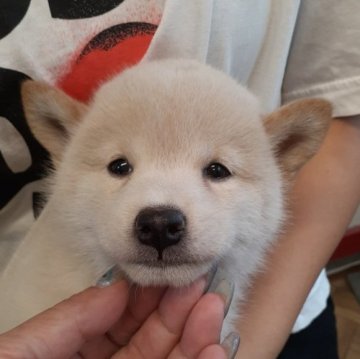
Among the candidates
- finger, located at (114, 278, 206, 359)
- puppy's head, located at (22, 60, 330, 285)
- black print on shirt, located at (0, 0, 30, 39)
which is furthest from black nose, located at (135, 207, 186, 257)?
black print on shirt, located at (0, 0, 30, 39)

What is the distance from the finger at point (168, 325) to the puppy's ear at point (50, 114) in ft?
1.12

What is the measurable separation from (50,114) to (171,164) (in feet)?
0.88

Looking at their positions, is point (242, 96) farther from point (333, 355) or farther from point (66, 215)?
point (333, 355)

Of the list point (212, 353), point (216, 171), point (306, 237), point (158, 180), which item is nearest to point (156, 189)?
point (158, 180)

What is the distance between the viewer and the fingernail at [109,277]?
76 cm

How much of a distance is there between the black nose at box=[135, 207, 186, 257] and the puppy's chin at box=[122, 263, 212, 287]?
5 cm

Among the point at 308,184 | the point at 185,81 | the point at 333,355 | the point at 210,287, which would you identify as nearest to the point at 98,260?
the point at 210,287

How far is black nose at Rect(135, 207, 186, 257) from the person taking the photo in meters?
0.64

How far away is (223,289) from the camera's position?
764 mm

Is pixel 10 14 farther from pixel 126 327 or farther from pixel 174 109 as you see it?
pixel 126 327

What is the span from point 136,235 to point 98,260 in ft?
0.68

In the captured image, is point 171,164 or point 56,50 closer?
point 171,164

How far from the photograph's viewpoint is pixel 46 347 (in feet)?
2.13

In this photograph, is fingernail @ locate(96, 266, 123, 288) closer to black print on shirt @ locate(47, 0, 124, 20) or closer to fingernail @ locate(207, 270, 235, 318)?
fingernail @ locate(207, 270, 235, 318)
